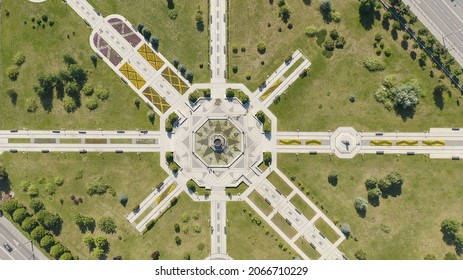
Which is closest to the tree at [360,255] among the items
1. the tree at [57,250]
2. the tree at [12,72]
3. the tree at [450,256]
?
the tree at [450,256]

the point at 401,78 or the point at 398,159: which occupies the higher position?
the point at 401,78

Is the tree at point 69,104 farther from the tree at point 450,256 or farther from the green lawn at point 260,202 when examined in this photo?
the tree at point 450,256

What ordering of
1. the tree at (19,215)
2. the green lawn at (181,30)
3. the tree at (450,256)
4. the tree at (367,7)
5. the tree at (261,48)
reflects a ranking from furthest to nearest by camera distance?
1. the green lawn at (181,30)
2. the tree at (261,48)
3. the tree at (19,215)
4. the tree at (450,256)
5. the tree at (367,7)

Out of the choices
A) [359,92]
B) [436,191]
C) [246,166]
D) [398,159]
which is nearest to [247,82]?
[246,166]

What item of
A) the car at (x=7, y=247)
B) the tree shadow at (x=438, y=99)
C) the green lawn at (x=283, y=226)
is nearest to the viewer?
the tree shadow at (x=438, y=99)

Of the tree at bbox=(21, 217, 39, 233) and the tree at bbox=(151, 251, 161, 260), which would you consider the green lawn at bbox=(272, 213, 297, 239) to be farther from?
the tree at bbox=(21, 217, 39, 233)

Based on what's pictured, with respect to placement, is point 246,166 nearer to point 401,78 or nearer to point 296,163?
point 296,163
